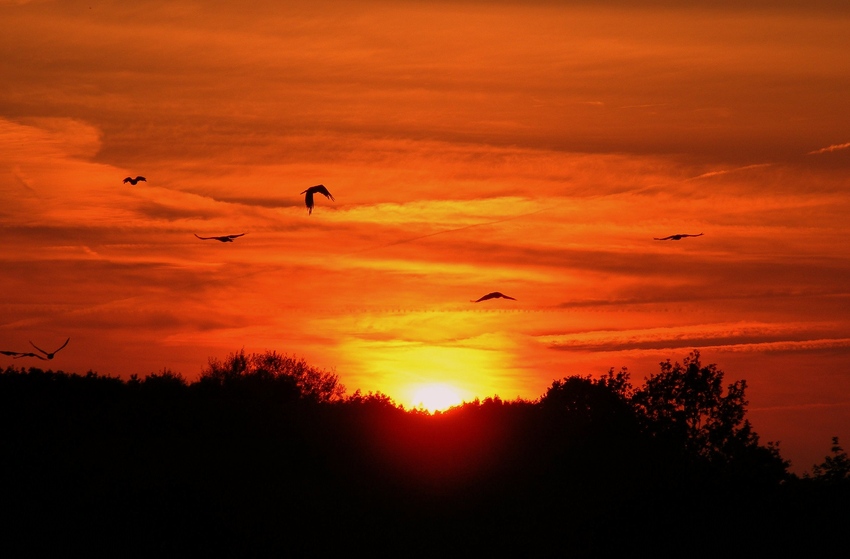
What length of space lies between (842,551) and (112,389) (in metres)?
38.8

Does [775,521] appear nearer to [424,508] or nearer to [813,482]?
[813,482]

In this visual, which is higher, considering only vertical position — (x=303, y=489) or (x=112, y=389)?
(x=112, y=389)

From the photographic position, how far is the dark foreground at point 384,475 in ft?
140

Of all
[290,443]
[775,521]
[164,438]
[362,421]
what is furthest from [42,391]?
[775,521]

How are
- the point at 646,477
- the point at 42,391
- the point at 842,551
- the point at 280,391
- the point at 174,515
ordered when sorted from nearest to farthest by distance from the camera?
the point at 842,551 → the point at 174,515 → the point at 646,477 → the point at 42,391 → the point at 280,391

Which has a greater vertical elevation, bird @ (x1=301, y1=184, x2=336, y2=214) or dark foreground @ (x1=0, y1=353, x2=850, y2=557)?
bird @ (x1=301, y1=184, x2=336, y2=214)

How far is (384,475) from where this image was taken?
5594 centimetres

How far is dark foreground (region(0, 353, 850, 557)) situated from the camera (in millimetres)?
42750

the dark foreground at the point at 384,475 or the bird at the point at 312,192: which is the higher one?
the bird at the point at 312,192

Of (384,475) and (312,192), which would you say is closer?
(312,192)

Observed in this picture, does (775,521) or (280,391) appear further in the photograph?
(280,391)

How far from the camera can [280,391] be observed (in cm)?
6950

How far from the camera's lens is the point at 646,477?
49.3 m

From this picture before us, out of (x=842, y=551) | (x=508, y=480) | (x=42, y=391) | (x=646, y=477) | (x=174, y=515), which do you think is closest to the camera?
(x=842, y=551)
